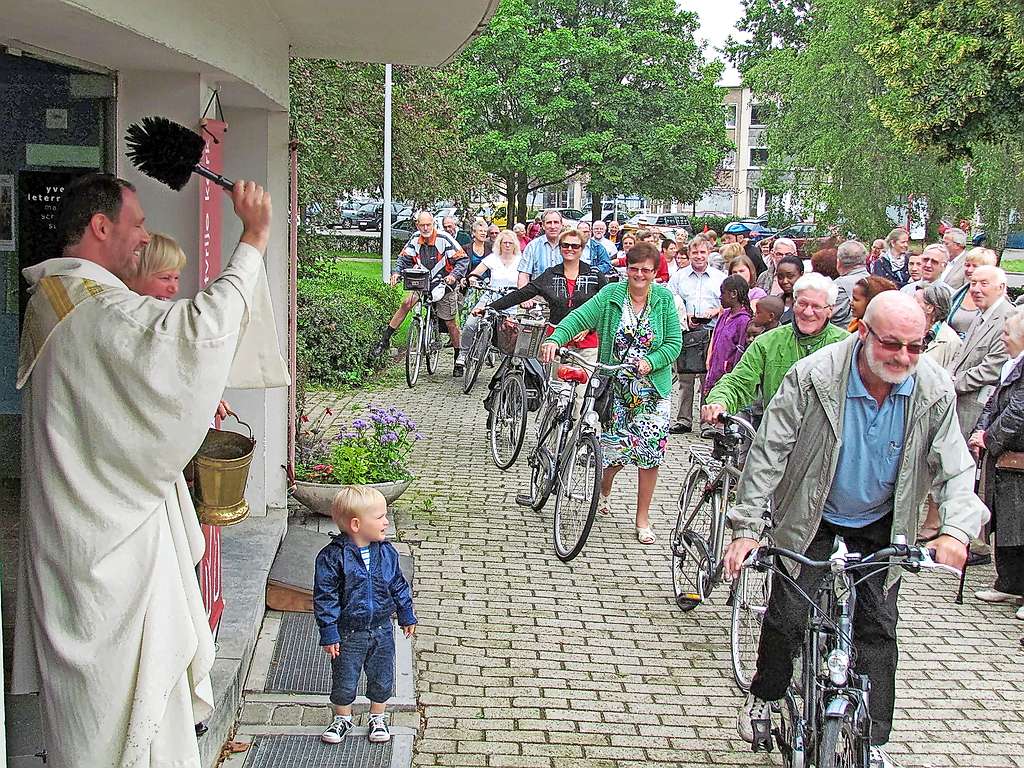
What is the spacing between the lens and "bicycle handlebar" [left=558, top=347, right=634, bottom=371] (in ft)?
26.1

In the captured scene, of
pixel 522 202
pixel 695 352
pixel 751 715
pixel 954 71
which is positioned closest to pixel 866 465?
pixel 751 715

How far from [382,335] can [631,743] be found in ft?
37.7

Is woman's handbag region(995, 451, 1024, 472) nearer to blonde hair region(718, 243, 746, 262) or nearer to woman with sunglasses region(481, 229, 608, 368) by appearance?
woman with sunglasses region(481, 229, 608, 368)

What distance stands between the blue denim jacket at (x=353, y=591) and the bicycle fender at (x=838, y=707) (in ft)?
5.70

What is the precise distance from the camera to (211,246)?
221 inches

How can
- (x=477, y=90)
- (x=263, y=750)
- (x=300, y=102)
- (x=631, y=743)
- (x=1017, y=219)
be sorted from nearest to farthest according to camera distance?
(x=263, y=750), (x=631, y=743), (x=300, y=102), (x=1017, y=219), (x=477, y=90)

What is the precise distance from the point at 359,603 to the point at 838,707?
1899 mm

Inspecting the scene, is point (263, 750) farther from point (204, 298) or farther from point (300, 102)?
point (300, 102)

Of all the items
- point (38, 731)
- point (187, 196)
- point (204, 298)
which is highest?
point (187, 196)

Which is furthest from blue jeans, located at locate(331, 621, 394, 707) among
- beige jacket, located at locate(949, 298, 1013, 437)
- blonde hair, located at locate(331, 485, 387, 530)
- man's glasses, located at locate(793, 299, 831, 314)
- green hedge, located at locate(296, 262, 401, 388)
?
green hedge, located at locate(296, 262, 401, 388)

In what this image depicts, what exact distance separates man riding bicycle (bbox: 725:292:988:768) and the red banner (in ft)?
7.17

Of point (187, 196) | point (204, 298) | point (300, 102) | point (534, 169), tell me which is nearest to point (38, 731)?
point (204, 298)

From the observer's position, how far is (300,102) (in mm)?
11828

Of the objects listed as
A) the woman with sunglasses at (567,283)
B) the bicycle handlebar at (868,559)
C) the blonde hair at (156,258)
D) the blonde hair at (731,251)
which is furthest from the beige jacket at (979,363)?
the blonde hair at (156,258)
